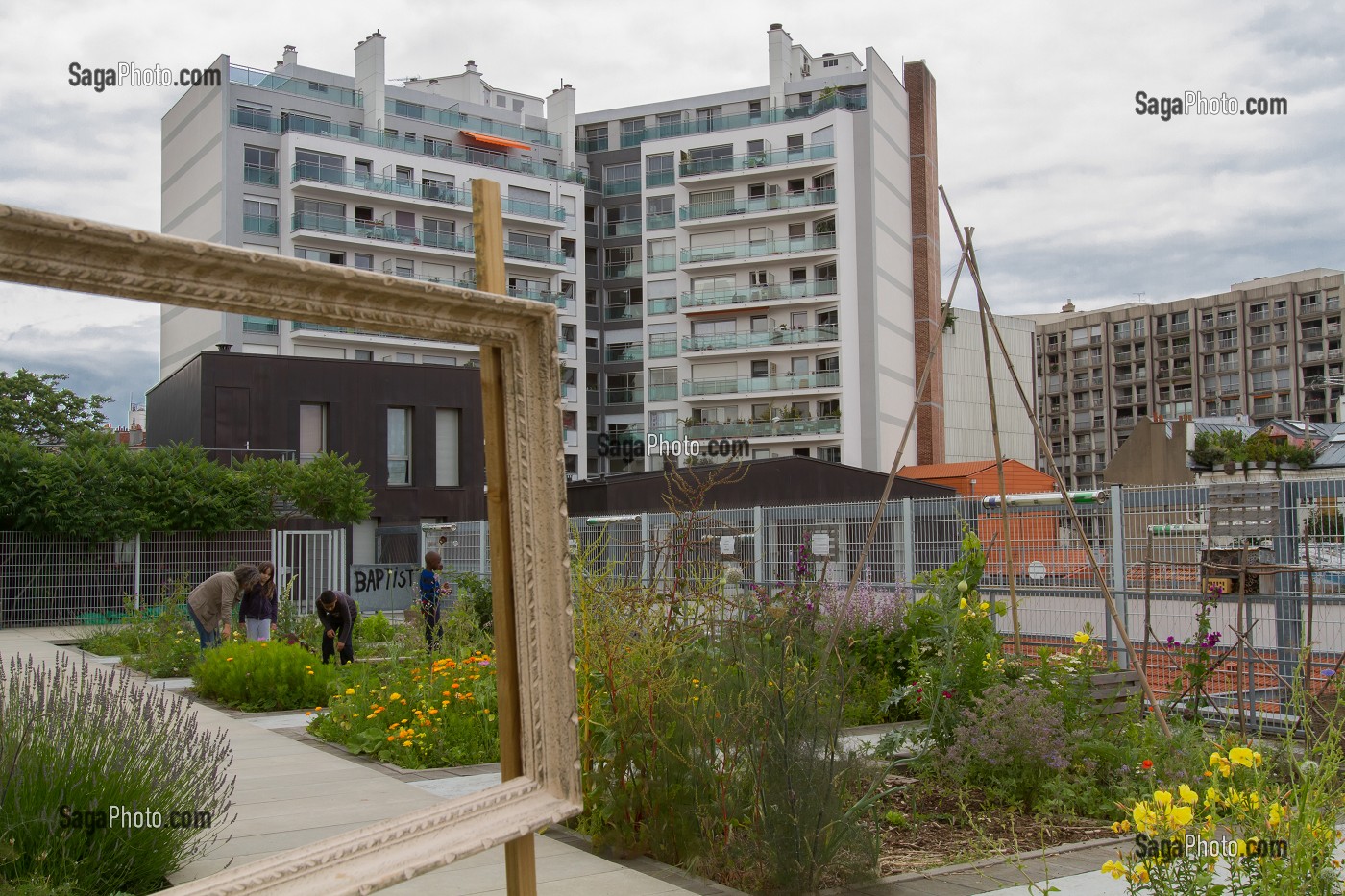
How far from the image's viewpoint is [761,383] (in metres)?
60.6

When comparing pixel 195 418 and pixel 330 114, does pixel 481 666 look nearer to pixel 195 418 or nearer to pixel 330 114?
pixel 195 418

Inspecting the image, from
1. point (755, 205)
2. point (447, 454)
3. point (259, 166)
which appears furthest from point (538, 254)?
point (447, 454)

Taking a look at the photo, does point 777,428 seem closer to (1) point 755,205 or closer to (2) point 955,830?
(1) point 755,205

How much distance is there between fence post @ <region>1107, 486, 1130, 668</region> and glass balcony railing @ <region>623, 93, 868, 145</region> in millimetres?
52998

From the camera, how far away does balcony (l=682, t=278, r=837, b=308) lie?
5984cm

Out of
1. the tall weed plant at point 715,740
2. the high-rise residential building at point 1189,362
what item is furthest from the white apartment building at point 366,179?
the high-rise residential building at point 1189,362

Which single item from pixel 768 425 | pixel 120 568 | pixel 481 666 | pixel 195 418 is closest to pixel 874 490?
pixel 768 425

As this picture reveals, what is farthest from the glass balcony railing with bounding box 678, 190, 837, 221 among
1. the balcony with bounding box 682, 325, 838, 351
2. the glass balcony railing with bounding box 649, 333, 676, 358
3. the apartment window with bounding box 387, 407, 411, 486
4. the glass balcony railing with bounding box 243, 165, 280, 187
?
the apartment window with bounding box 387, 407, 411, 486

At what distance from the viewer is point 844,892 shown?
196 inches

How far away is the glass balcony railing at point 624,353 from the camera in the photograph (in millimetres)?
67625

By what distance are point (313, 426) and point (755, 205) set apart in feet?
187

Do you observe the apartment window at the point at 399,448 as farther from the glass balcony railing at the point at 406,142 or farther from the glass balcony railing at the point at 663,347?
the glass balcony railing at the point at 663,347

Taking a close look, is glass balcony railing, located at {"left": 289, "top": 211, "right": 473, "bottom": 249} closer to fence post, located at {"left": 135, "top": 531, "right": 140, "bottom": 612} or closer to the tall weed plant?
fence post, located at {"left": 135, "top": 531, "right": 140, "bottom": 612}

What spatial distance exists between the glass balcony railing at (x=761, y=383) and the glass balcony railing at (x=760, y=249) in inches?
260
